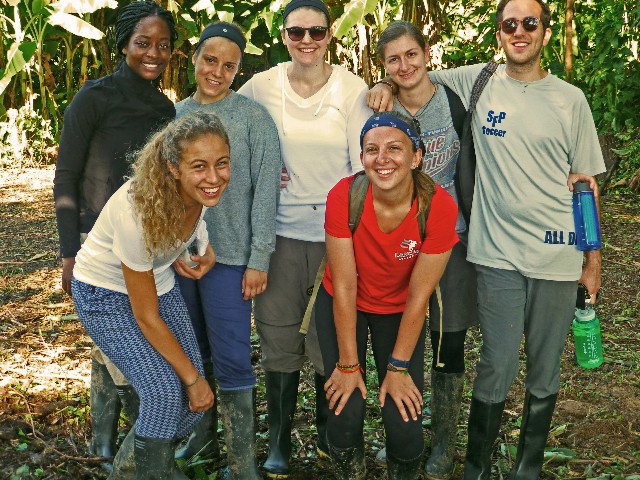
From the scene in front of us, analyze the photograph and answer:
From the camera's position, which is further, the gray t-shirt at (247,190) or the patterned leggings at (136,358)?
the gray t-shirt at (247,190)

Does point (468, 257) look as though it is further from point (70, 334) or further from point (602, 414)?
point (70, 334)

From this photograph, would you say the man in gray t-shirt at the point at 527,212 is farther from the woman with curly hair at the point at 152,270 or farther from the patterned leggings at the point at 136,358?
the patterned leggings at the point at 136,358

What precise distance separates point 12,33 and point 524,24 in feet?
30.7

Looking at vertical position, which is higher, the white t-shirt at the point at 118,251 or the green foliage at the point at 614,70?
the green foliage at the point at 614,70

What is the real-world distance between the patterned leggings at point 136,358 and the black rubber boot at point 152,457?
26 mm

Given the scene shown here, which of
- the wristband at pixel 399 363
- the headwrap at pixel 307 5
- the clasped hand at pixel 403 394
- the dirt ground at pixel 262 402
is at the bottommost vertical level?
the dirt ground at pixel 262 402

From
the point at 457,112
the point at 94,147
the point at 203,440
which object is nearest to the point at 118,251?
the point at 94,147

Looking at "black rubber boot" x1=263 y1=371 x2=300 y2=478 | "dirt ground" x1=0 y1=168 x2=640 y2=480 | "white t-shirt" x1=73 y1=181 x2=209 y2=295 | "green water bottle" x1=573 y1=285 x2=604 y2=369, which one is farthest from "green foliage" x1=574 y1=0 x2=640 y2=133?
"white t-shirt" x1=73 y1=181 x2=209 y2=295

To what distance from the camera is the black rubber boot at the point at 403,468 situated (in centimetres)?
292

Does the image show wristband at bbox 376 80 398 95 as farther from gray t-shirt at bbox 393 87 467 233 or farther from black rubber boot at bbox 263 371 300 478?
black rubber boot at bbox 263 371 300 478

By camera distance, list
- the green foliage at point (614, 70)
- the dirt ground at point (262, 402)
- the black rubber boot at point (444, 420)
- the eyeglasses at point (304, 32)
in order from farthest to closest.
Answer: the green foliage at point (614, 70), the dirt ground at point (262, 402), the black rubber boot at point (444, 420), the eyeglasses at point (304, 32)

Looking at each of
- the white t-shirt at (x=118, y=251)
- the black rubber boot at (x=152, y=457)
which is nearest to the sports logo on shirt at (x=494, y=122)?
the white t-shirt at (x=118, y=251)

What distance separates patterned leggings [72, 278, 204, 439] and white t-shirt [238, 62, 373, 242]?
86 cm

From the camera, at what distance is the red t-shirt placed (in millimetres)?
2863
